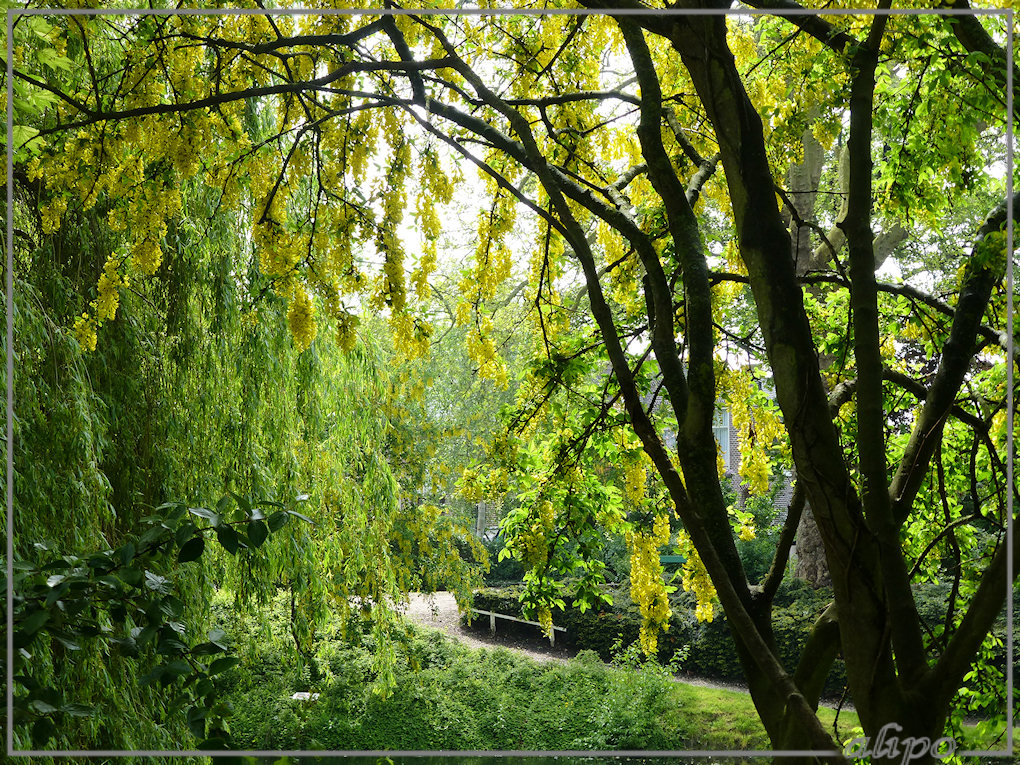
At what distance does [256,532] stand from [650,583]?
1779 millimetres

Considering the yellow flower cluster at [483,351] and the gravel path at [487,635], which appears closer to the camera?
the yellow flower cluster at [483,351]

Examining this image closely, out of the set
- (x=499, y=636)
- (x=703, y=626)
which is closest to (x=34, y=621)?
(x=703, y=626)

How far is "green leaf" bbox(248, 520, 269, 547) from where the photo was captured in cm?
101

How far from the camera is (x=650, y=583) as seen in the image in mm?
2586

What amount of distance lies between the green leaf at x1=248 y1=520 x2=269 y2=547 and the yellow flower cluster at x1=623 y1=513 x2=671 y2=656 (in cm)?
169

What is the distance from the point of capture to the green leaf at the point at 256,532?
1015mm

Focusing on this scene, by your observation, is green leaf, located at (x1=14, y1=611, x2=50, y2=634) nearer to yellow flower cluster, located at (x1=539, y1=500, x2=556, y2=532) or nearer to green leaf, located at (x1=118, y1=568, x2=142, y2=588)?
green leaf, located at (x1=118, y1=568, x2=142, y2=588)

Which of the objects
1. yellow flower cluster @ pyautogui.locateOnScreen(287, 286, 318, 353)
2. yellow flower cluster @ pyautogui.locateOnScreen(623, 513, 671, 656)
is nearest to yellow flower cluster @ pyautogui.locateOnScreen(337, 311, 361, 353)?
yellow flower cluster @ pyautogui.locateOnScreen(287, 286, 318, 353)

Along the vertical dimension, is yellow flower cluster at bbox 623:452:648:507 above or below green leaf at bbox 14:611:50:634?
above

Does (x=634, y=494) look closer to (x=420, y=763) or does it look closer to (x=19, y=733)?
(x=19, y=733)

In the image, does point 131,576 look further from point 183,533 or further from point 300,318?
point 300,318

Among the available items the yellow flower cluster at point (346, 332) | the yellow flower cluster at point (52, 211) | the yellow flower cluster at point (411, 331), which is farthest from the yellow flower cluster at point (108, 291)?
the yellow flower cluster at point (411, 331)

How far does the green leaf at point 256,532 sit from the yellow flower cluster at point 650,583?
1685mm

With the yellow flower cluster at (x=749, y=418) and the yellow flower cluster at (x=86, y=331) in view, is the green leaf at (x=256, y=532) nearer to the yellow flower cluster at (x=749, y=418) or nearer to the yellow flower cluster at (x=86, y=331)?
the yellow flower cluster at (x=86, y=331)
